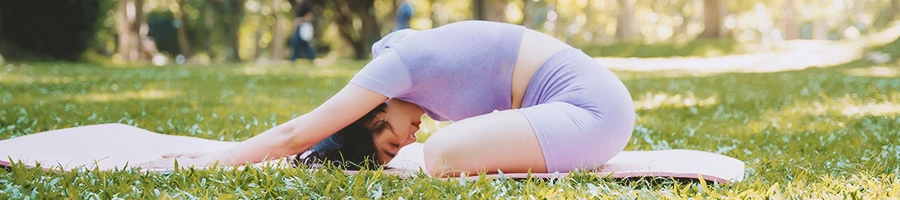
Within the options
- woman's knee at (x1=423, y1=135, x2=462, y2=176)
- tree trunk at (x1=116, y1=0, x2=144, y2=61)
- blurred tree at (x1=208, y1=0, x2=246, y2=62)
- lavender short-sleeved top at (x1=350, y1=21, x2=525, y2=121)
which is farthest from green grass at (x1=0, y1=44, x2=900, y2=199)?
blurred tree at (x1=208, y1=0, x2=246, y2=62)

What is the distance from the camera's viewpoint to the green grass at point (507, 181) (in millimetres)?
3418

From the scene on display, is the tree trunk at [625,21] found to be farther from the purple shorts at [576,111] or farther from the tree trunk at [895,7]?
the purple shorts at [576,111]

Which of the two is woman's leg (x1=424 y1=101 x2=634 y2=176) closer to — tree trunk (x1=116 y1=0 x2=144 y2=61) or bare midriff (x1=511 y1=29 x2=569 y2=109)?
bare midriff (x1=511 y1=29 x2=569 y2=109)

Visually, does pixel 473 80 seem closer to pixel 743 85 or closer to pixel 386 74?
pixel 386 74

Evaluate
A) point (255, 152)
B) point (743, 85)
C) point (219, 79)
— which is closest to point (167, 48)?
point (219, 79)

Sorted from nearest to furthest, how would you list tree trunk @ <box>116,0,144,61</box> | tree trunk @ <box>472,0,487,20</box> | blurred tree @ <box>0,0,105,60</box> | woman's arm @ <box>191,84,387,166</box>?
1. woman's arm @ <box>191,84,387,166</box>
2. blurred tree @ <box>0,0,105,60</box>
3. tree trunk @ <box>116,0,144,61</box>
4. tree trunk @ <box>472,0,487,20</box>

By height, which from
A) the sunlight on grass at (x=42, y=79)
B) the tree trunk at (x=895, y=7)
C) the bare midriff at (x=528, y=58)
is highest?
the bare midriff at (x=528, y=58)

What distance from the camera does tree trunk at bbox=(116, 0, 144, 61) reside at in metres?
26.4

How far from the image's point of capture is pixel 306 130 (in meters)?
4.10

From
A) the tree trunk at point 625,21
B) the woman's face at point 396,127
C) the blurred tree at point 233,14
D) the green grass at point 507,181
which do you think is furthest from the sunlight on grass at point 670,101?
the blurred tree at point 233,14

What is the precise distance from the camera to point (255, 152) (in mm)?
4219

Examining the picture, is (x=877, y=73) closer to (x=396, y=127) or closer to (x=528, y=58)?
(x=528, y=58)

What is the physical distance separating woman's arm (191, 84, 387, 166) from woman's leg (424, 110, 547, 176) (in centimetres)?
39

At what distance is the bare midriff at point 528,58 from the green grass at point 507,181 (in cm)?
57
